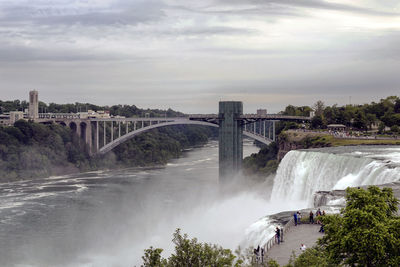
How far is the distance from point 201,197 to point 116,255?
547 inches

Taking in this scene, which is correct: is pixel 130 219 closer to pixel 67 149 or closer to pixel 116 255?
pixel 116 255

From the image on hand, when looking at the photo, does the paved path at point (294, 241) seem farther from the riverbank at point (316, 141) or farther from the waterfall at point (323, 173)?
the riverbank at point (316, 141)

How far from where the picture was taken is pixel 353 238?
28.6ft

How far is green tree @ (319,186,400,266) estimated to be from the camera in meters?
8.52

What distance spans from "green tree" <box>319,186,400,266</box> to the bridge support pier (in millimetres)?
28482

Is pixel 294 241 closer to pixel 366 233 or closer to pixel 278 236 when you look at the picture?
pixel 278 236

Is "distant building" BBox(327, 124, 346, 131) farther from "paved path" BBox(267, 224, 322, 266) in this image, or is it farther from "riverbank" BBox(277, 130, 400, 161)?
"paved path" BBox(267, 224, 322, 266)

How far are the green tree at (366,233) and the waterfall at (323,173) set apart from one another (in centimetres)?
873

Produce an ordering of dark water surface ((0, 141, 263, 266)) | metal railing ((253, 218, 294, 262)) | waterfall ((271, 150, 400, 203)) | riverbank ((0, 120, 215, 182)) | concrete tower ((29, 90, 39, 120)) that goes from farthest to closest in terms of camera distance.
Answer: concrete tower ((29, 90, 39, 120)), riverbank ((0, 120, 215, 182)), dark water surface ((0, 141, 263, 266)), waterfall ((271, 150, 400, 203)), metal railing ((253, 218, 294, 262))

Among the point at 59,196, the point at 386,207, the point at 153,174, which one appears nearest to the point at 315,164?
the point at 386,207

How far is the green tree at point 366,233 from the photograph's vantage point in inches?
335

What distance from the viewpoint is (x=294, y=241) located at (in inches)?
500

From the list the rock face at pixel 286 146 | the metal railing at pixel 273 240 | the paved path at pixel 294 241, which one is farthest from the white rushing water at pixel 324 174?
the rock face at pixel 286 146


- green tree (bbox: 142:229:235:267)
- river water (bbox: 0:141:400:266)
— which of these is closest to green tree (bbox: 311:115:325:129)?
river water (bbox: 0:141:400:266)
